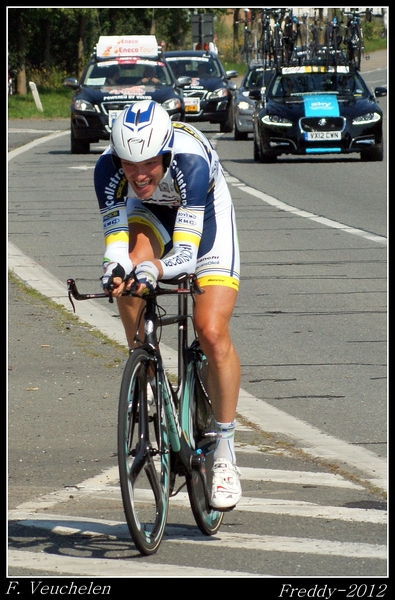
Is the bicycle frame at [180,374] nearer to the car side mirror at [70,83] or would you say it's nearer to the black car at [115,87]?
the black car at [115,87]

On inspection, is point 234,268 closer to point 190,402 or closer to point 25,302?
point 190,402

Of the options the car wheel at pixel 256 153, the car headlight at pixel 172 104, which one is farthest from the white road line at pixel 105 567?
the car headlight at pixel 172 104

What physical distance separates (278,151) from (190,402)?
1878cm

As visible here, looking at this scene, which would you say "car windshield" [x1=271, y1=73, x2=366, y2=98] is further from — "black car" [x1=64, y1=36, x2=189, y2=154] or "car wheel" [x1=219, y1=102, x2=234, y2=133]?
"car wheel" [x1=219, y1=102, x2=234, y2=133]

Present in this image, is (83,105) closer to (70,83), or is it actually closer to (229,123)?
(70,83)

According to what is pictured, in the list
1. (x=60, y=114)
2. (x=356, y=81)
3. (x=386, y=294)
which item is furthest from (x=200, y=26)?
(x=386, y=294)

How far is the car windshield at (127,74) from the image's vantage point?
26.6 metres

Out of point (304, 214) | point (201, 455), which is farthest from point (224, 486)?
point (304, 214)

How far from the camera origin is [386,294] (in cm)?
1062

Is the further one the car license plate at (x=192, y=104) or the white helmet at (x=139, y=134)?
the car license plate at (x=192, y=104)

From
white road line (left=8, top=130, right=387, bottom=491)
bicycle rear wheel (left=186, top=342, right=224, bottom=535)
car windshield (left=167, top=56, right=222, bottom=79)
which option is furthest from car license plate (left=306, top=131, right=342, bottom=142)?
bicycle rear wheel (left=186, top=342, right=224, bottom=535)

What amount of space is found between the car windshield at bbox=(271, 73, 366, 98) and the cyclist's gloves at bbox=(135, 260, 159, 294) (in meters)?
19.3

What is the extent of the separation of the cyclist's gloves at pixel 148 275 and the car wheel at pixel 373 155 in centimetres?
1947

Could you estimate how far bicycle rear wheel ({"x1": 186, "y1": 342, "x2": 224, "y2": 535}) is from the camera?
4.93 m
